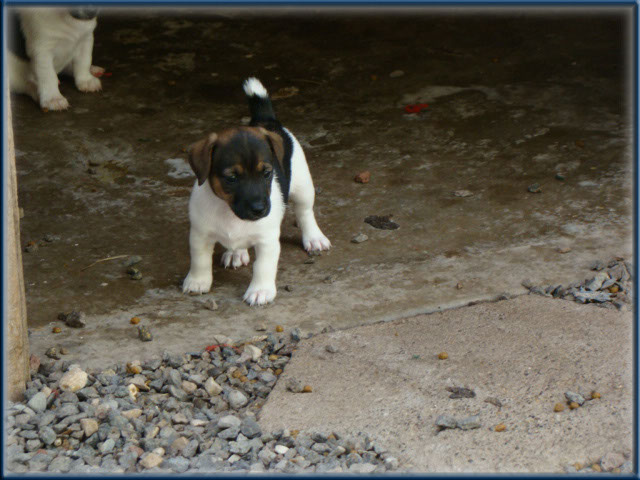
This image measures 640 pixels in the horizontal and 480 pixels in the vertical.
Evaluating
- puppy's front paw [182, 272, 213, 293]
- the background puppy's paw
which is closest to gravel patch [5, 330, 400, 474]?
puppy's front paw [182, 272, 213, 293]

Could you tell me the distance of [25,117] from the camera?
26.5ft

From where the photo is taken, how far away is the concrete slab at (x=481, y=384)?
383 centimetres

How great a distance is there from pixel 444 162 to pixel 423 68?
2191 millimetres

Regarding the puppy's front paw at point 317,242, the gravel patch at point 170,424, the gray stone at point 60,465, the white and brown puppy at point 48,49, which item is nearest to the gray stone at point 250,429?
the gravel patch at point 170,424

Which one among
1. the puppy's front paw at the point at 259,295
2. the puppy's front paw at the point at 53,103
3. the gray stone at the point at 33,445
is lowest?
the puppy's front paw at the point at 53,103

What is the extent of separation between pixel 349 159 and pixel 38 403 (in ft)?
12.1

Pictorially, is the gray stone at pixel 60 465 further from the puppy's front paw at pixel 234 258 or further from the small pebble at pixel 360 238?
the small pebble at pixel 360 238

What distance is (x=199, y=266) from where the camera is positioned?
5484mm

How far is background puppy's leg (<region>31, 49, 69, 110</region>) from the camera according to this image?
8.12 meters

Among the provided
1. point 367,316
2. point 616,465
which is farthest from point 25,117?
point 616,465

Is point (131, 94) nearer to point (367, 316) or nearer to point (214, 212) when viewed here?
point (214, 212)

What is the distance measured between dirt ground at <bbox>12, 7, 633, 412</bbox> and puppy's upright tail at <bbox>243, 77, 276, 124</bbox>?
89 centimetres

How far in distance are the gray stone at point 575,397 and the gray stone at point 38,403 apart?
7.95ft

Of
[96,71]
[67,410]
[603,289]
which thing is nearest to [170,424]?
[67,410]
